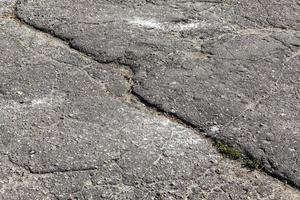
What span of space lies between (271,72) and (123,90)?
1222 mm

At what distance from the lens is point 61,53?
16.8 ft

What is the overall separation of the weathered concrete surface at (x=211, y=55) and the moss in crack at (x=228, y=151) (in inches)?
2.3

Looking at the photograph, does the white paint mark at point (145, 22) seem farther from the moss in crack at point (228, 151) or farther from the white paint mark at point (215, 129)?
the moss in crack at point (228, 151)

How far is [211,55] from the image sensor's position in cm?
515

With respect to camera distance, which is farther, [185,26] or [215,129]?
[185,26]

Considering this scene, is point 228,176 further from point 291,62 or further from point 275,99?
point 291,62

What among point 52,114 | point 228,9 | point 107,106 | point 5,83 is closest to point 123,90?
point 107,106

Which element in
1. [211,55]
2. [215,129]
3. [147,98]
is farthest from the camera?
[211,55]

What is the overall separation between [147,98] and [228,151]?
83cm

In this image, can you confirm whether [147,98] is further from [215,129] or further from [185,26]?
[185,26]

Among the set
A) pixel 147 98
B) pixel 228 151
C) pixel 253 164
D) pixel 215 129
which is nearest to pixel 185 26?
pixel 147 98

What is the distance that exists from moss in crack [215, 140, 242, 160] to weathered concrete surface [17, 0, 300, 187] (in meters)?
0.06

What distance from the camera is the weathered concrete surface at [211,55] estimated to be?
165 inches

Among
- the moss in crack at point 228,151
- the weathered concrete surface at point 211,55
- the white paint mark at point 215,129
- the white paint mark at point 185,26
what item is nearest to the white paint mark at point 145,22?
the weathered concrete surface at point 211,55
